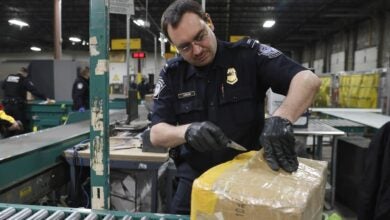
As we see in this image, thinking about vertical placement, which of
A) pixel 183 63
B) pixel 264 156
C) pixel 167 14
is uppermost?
pixel 167 14

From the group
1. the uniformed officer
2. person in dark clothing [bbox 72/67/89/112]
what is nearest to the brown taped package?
the uniformed officer

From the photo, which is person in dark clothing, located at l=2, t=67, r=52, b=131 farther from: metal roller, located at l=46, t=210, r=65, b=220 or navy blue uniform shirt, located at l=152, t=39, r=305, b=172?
metal roller, located at l=46, t=210, r=65, b=220

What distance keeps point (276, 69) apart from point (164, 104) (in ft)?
1.56

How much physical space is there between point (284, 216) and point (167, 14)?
0.87m

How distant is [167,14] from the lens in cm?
131

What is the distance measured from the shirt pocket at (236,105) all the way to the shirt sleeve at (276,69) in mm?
93

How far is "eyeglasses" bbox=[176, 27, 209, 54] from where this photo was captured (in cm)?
129

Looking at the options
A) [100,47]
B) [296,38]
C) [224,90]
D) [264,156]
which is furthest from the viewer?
[296,38]

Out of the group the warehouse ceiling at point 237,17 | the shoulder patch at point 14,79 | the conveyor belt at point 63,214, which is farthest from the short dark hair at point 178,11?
the warehouse ceiling at point 237,17


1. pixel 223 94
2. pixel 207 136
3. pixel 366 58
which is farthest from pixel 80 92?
pixel 366 58

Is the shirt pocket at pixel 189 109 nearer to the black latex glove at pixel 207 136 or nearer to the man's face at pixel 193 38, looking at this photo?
the man's face at pixel 193 38

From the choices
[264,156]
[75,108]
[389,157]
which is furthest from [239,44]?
[75,108]

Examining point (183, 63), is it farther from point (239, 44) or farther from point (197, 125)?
point (197, 125)

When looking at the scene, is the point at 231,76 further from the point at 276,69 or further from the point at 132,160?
the point at 132,160
